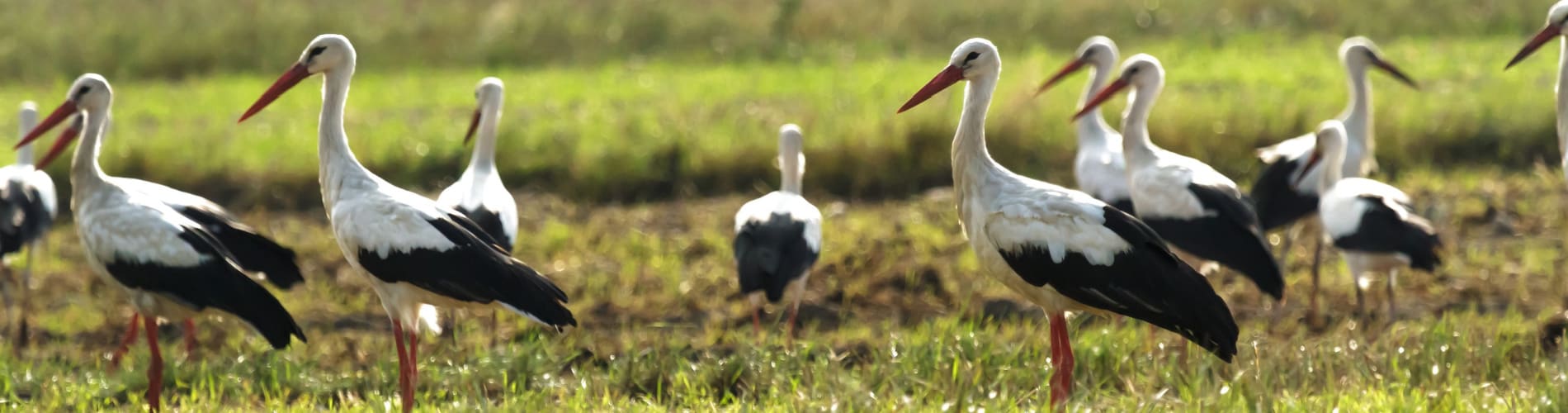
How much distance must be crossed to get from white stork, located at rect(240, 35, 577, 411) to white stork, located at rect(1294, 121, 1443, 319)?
3.51 meters

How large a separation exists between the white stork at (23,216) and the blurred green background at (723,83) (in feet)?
7.99

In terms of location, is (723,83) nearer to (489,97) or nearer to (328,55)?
(489,97)

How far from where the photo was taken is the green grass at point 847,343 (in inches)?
207

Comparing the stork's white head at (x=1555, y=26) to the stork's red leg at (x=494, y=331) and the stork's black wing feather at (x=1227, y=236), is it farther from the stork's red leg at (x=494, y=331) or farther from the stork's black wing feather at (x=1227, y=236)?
the stork's red leg at (x=494, y=331)

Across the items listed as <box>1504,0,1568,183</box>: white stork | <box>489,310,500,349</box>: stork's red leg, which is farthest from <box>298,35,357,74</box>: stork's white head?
<box>1504,0,1568,183</box>: white stork

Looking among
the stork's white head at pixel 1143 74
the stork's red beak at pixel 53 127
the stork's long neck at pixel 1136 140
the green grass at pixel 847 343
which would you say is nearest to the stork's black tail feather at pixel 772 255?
the green grass at pixel 847 343

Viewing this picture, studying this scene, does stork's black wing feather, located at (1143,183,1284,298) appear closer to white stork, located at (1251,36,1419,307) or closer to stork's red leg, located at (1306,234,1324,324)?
white stork, located at (1251,36,1419,307)

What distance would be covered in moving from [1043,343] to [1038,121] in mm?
5059

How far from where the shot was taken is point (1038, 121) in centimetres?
1107

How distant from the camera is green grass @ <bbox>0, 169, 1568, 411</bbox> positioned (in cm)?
525

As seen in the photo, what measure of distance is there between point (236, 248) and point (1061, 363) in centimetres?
302

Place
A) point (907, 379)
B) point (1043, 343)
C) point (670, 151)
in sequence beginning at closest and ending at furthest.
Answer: point (907, 379)
point (1043, 343)
point (670, 151)

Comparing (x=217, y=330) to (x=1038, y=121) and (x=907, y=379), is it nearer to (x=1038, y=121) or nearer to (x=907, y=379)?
(x=907, y=379)

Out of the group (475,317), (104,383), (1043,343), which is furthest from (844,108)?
(104,383)
